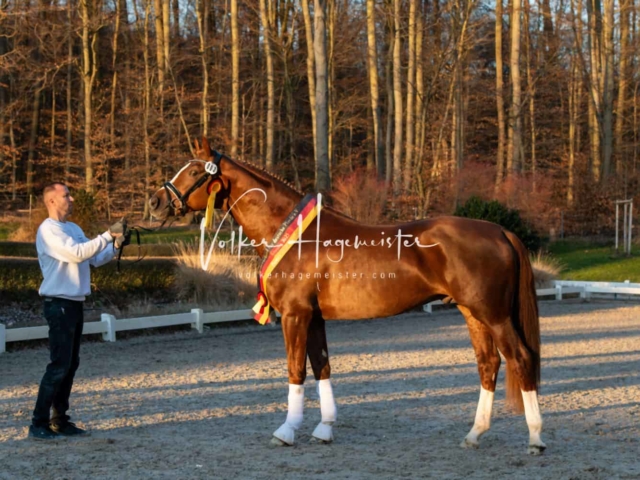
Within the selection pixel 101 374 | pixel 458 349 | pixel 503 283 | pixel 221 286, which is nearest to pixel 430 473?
pixel 503 283

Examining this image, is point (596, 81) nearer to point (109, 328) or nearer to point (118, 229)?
point (109, 328)

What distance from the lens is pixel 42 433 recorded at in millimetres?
6004

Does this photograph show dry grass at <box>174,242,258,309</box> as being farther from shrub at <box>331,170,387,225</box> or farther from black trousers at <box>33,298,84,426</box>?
black trousers at <box>33,298,84,426</box>

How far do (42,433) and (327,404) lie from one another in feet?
6.96

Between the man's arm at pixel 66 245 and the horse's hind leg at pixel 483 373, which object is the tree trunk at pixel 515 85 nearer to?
the horse's hind leg at pixel 483 373

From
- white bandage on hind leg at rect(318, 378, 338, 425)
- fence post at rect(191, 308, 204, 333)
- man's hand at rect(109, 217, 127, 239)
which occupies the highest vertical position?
man's hand at rect(109, 217, 127, 239)

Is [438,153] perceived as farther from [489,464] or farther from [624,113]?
[489,464]

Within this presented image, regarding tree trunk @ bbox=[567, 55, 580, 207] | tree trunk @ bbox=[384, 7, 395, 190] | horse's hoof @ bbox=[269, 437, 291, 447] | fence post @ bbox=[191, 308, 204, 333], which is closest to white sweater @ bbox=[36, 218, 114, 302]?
horse's hoof @ bbox=[269, 437, 291, 447]

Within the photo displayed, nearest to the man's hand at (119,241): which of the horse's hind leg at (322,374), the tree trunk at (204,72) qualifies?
the horse's hind leg at (322,374)

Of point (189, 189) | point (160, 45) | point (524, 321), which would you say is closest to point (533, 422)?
point (524, 321)

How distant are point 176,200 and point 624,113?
34315 mm

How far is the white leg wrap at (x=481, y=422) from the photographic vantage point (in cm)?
574

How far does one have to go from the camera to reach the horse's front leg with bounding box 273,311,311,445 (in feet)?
19.0

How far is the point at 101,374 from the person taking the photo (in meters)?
9.23
